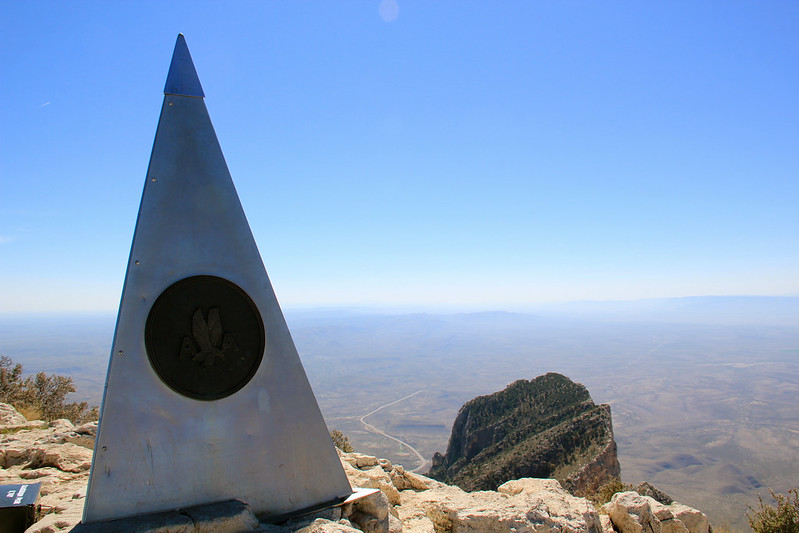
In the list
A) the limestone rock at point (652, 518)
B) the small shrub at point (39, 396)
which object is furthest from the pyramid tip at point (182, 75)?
the small shrub at point (39, 396)

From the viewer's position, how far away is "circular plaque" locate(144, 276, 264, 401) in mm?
5391

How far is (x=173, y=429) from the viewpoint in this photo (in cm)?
533

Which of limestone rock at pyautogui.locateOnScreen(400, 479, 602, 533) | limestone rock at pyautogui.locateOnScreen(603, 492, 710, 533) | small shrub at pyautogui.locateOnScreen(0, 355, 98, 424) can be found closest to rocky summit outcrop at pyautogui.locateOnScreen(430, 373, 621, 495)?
limestone rock at pyautogui.locateOnScreen(603, 492, 710, 533)

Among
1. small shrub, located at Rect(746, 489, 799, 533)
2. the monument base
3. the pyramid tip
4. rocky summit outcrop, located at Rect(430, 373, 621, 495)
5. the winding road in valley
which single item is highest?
the pyramid tip

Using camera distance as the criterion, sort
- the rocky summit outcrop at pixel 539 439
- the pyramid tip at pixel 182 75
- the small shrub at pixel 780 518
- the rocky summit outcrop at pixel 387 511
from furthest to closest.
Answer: the rocky summit outcrop at pixel 539 439 < the small shrub at pixel 780 518 < the pyramid tip at pixel 182 75 < the rocky summit outcrop at pixel 387 511

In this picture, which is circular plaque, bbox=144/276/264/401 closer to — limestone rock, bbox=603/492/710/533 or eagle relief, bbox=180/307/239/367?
eagle relief, bbox=180/307/239/367

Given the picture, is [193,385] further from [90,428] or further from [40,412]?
[40,412]

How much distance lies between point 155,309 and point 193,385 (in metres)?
1.14

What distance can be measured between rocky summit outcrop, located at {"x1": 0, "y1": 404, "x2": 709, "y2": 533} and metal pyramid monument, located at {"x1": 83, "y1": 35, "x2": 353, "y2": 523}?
0.38 meters

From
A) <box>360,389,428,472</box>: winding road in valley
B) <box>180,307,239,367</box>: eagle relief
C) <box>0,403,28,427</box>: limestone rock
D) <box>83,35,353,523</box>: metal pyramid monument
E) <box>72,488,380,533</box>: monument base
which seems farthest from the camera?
<box>360,389,428,472</box>: winding road in valley

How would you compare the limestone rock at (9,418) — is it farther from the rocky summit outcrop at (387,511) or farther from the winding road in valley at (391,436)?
the winding road in valley at (391,436)

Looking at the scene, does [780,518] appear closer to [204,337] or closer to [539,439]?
[204,337]

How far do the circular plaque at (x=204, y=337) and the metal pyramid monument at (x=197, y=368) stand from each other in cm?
1

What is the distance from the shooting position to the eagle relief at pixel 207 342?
217 inches
